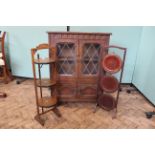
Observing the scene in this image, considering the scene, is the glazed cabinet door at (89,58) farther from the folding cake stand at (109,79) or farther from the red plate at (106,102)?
the red plate at (106,102)

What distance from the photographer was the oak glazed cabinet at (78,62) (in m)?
2.24

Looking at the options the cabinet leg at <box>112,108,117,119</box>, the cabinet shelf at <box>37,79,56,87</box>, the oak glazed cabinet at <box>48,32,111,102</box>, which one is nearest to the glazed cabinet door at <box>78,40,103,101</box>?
the oak glazed cabinet at <box>48,32,111,102</box>

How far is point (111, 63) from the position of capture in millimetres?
2170

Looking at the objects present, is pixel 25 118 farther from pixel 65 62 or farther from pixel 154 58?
pixel 154 58

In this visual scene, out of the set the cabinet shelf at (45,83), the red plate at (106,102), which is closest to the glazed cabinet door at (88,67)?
the red plate at (106,102)

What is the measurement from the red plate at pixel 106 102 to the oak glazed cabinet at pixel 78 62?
0.45 feet

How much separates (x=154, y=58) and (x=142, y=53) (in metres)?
0.44

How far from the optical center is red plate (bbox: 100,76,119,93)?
7.53 feet

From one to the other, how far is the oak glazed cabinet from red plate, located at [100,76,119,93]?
0.18 m

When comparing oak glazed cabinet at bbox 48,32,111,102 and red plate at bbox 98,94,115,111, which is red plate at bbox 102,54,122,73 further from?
red plate at bbox 98,94,115,111

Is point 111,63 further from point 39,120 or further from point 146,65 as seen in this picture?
point 39,120

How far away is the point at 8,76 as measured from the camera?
3.48 meters

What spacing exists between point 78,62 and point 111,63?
52 centimetres

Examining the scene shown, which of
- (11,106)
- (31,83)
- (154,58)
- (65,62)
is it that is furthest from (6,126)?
(154,58)
